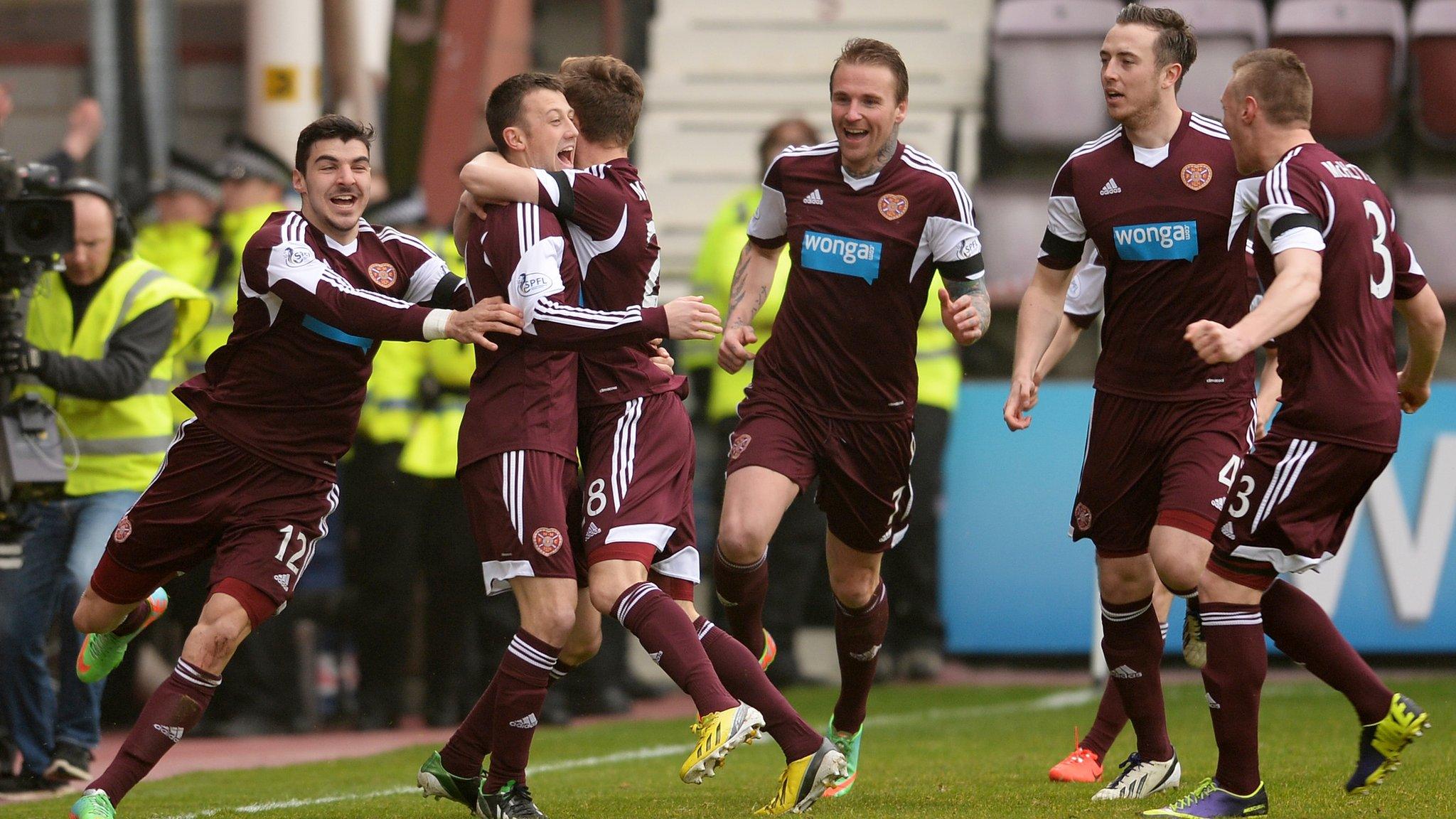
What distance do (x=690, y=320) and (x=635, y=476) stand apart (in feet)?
1.73

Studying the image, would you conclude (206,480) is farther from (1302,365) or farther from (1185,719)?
(1185,719)

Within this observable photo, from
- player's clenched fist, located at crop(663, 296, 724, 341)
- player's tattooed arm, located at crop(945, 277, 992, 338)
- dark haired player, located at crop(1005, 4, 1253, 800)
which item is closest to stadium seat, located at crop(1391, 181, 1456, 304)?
dark haired player, located at crop(1005, 4, 1253, 800)

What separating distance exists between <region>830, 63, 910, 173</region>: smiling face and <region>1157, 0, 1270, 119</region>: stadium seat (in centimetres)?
562

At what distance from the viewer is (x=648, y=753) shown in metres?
8.52

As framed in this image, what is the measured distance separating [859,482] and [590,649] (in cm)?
104

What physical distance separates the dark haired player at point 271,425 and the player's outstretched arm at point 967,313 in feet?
4.91

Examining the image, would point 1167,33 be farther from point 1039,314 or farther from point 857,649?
point 857,649

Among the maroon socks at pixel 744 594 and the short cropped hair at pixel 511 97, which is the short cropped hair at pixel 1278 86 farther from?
the maroon socks at pixel 744 594

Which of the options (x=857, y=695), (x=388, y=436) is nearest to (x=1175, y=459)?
(x=857, y=695)

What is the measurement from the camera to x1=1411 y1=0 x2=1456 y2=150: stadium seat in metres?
11.7

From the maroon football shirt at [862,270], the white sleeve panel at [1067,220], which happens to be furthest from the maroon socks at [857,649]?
the white sleeve panel at [1067,220]

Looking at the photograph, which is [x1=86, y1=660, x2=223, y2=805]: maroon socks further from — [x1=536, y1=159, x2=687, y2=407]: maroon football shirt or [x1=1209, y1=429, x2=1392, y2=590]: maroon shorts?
[x1=1209, y1=429, x2=1392, y2=590]: maroon shorts

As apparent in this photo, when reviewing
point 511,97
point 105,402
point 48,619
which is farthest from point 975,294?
point 48,619

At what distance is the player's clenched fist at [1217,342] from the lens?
4949mm
